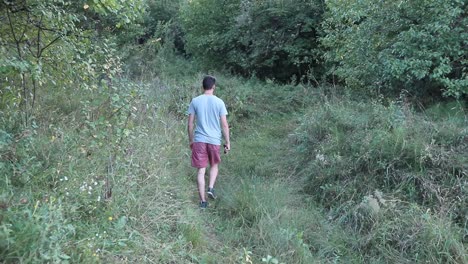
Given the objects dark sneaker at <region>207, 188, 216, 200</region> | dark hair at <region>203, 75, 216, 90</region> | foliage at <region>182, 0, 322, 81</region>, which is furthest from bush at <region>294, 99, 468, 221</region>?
foliage at <region>182, 0, 322, 81</region>

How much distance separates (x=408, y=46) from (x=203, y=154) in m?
4.03

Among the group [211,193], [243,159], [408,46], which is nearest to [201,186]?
[211,193]

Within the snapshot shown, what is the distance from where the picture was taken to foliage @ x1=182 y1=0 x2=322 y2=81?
46.5 feet

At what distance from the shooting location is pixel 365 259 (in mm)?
5148

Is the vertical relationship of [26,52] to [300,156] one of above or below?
above

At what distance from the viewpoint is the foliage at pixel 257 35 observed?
14.2m

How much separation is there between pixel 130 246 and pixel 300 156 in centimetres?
403

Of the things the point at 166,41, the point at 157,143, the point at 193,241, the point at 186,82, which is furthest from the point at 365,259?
the point at 166,41

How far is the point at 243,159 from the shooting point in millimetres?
8109

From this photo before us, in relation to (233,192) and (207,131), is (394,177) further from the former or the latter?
(207,131)

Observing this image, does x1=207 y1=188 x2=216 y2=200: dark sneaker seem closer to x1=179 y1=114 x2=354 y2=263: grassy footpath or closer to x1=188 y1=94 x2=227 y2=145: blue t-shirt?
x1=179 y1=114 x2=354 y2=263: grassy footpath

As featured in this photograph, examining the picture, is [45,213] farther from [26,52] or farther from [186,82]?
[186,82]

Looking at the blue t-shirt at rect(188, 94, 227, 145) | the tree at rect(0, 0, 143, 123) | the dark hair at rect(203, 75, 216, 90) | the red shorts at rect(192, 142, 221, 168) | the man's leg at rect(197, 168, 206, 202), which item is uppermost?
the tree at rect(0, 0, 143, 123)

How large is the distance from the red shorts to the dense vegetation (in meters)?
0.37
